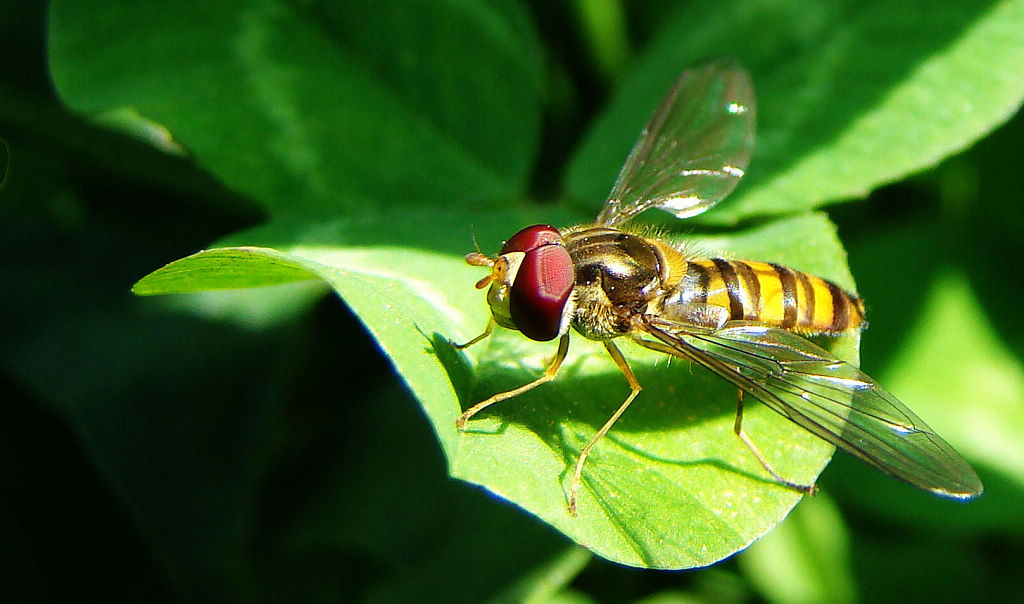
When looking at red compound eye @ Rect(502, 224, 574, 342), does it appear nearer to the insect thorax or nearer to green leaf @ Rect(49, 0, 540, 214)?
the insect thorax

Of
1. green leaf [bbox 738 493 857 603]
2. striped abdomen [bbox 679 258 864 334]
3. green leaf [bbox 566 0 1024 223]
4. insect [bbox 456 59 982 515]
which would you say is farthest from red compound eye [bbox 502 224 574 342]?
green leaf [bbox 738 493 857 603]

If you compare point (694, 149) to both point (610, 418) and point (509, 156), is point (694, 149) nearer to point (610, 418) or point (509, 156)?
point (509, 156)

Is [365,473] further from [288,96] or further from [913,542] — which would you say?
[913,542]

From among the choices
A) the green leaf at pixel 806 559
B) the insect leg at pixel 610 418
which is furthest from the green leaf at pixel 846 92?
the green leaf at pixel 806 559

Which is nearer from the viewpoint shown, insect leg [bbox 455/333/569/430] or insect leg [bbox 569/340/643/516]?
insect leg [bbox 569/340/643/516]

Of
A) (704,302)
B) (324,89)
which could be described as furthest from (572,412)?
(324,89)

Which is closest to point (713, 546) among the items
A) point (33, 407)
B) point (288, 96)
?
point (288, 96)
